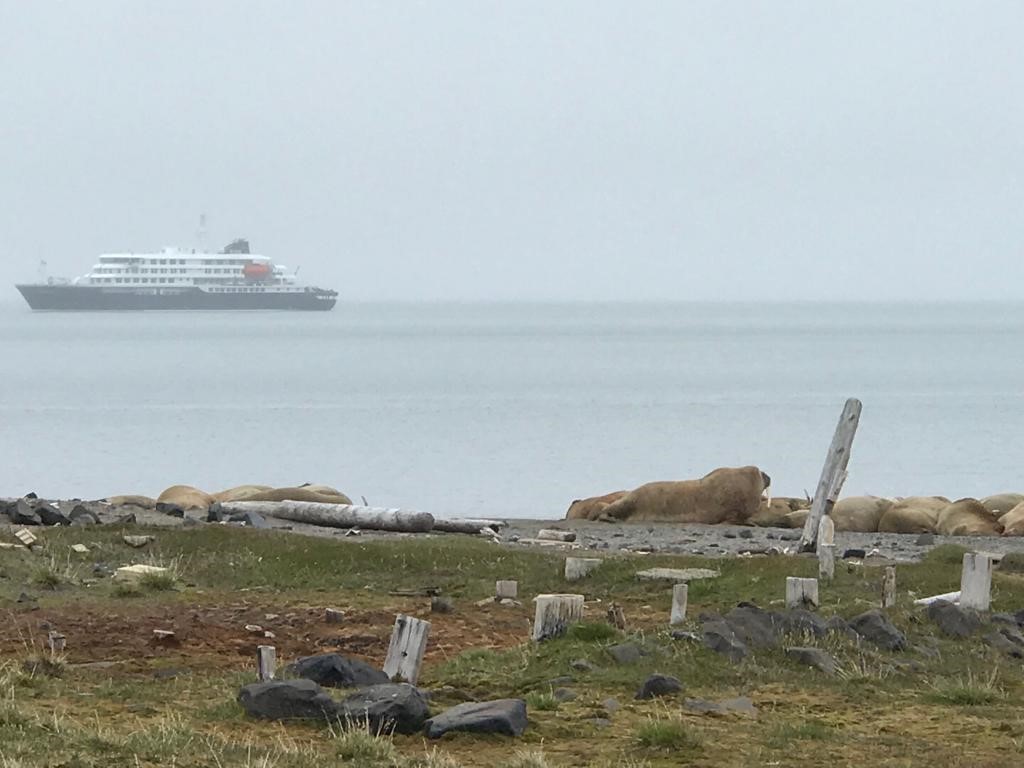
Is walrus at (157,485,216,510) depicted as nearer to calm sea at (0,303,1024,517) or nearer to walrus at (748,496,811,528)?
walrus at (748,496,811,528)

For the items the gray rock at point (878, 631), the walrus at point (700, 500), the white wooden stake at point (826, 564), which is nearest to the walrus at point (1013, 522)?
the walrus at point (700, 500)

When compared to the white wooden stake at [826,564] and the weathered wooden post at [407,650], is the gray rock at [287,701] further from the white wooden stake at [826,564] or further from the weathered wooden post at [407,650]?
the white wooden stake at [826,564]

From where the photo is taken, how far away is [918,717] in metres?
11.1

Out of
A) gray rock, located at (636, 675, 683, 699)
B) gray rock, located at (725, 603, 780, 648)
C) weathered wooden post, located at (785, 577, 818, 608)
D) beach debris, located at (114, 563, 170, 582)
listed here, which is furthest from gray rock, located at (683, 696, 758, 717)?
beach debris, located at (114, 563, 170, 582)

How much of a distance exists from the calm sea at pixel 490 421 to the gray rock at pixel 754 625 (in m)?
32.8

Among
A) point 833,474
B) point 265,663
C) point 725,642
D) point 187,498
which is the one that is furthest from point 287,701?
point 187,498

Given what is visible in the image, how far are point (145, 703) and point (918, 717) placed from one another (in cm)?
509

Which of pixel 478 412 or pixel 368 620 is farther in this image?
pixel 478 412

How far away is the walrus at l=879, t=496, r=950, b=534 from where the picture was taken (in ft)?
96.7

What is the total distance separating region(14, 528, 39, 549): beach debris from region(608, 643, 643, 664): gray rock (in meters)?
9.73

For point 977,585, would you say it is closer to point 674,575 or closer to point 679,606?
point 679,606

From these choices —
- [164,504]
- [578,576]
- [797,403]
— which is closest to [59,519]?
[164,504]

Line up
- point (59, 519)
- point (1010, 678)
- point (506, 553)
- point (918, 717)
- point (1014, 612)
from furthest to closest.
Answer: point (59, 519), point (506, 553), point (1014, 612), point (1010, 678), point (918, 717)

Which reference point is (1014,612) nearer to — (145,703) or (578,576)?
(578,576)
